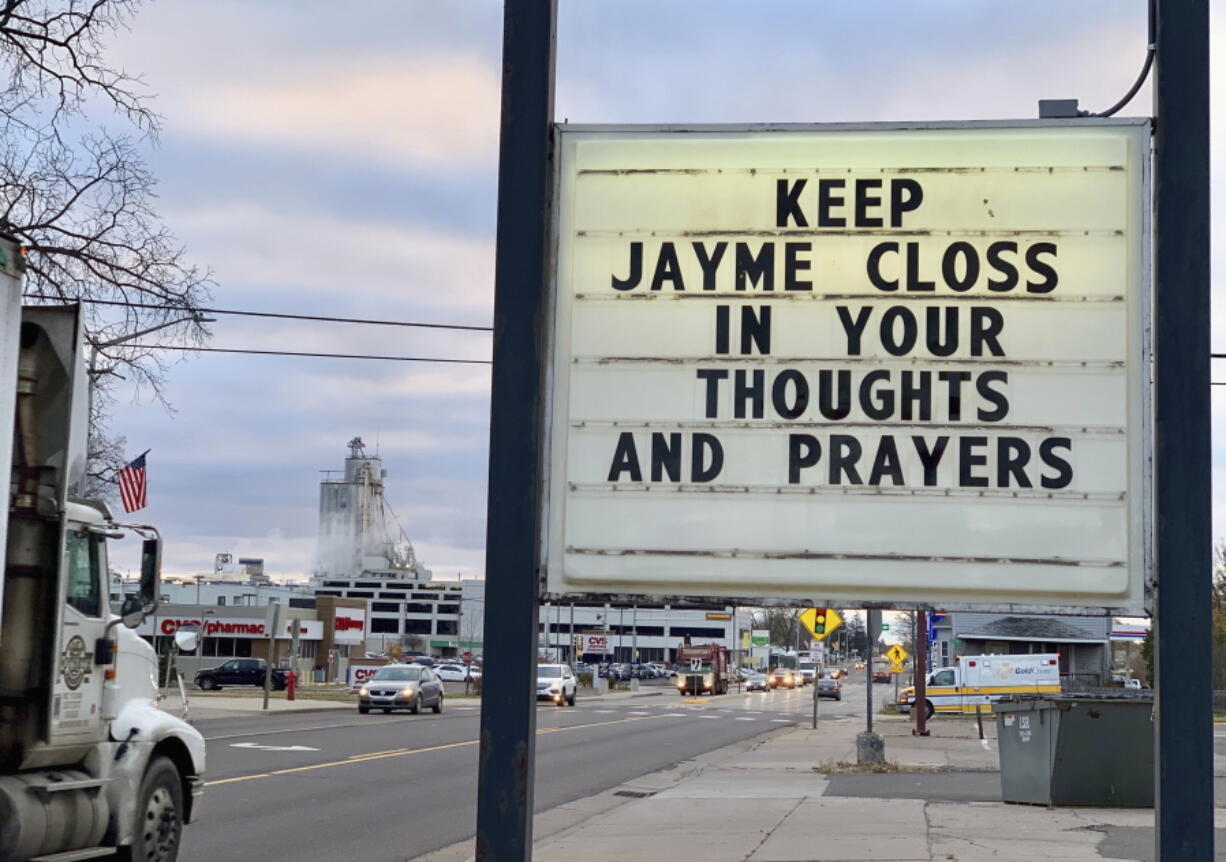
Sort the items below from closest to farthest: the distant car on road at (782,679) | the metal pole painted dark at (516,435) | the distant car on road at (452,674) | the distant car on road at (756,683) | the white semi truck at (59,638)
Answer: the metal pole painted dark at (516,435)
the white semi truck at (59,638)
the distant car on road at (452,674)
the distant car on road at (756,683)
the distant car on road at (782,679)

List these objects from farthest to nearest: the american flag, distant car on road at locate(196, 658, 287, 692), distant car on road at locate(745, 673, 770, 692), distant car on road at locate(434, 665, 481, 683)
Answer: distant car on road at locate(745, 673, 770, 692) < distant car on road at locate(434, 665, 481, 683) < distant car on road at locate(196, 658, 287, 692) < the american flag

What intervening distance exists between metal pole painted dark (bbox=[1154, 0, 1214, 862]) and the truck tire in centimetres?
785

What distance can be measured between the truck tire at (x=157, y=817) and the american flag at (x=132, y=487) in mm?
→ 17561

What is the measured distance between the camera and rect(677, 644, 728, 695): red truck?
8000 cm

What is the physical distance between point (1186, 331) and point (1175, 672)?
3.71 feet

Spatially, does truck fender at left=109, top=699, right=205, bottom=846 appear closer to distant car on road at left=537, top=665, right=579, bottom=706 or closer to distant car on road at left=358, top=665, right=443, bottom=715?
distant car on road at left=358, top=665, right=443, bottom=715

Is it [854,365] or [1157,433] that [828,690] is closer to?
[854,365]

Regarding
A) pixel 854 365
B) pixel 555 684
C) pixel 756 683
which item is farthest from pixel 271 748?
pixel 756 683

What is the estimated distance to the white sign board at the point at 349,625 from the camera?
308ft

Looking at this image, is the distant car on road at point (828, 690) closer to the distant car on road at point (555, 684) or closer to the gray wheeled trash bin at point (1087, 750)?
the distant car on road at point (555, 684)

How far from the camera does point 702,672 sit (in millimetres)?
82625

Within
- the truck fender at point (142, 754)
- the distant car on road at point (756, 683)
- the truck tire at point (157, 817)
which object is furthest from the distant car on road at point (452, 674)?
the truck tire at point (157, 817)

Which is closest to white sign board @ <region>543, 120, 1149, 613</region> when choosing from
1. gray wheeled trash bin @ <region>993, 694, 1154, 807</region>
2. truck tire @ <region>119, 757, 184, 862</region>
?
truck tire @ <region>119, 757, 184, 862</region>

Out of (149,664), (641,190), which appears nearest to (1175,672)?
(641,190)
